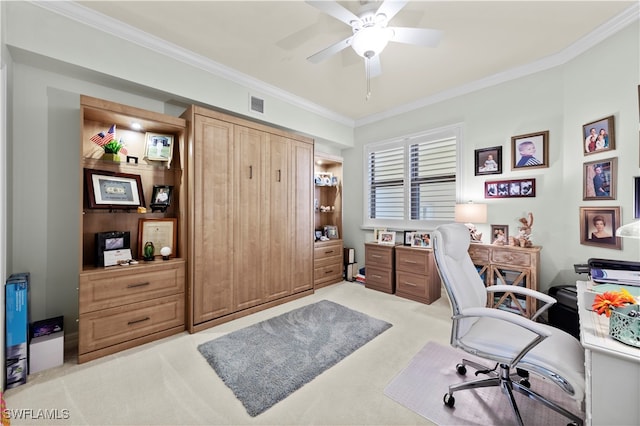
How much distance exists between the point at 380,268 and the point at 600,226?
8.06 ft

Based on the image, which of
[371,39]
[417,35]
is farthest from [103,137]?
[417,35]

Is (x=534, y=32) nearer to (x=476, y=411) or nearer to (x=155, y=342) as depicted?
(x=476, y=411)

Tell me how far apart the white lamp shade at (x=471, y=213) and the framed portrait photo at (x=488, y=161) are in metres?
0.52

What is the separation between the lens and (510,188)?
3.09m

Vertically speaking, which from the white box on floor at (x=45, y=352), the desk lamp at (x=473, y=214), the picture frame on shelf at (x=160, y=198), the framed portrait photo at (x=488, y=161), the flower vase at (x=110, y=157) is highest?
the framed portrait photo at (x=488, y=161)

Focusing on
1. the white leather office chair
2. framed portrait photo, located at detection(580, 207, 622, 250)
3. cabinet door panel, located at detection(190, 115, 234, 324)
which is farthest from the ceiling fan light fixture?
framed portrait photo, located at detection(580, 207, 622, 250)

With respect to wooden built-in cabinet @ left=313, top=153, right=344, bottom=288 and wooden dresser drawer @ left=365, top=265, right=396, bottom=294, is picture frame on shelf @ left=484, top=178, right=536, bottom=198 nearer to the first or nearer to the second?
wooden dresser drawer @ left=365, top=265, right=396, bottom=294

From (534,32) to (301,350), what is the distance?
3688 mm

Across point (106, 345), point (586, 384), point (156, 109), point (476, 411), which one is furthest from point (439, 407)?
point (156, 109)

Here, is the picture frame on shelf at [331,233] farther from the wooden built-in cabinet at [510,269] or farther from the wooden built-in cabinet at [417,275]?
the wooden built-in cabinet at [510,269]

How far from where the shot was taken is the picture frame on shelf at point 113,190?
7.38ft

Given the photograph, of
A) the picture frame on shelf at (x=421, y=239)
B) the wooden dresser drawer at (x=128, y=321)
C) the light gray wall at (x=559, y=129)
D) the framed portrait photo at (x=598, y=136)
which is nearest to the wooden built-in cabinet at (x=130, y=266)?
the wooden dresser drawer at (x=128, y=321)

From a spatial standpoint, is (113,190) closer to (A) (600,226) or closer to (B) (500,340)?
(B) (500,340)

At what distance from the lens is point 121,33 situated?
7.50 feet
